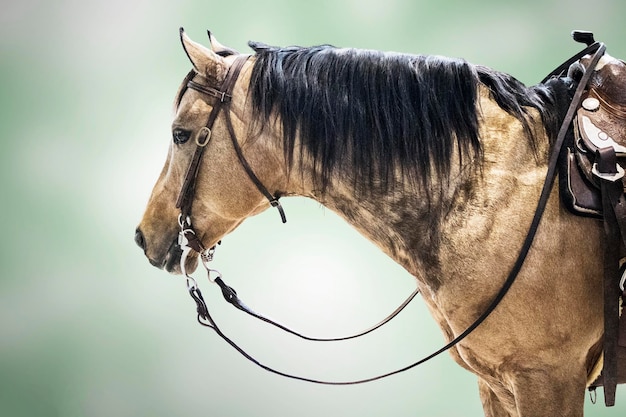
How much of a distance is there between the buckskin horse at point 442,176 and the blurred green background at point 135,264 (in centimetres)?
Result: 93

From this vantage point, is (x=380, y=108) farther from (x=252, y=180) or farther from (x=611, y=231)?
(x=611, y=231)

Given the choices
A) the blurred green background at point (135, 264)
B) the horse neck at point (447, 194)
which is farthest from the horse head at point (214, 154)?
the blurred green background at point (135, 264)

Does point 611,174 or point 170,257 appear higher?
point 611,174

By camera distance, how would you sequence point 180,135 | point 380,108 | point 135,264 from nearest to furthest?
1. point 380,108
2. point 180,135
3. point 135,264

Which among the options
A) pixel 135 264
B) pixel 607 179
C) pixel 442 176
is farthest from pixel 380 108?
pixel 135 264

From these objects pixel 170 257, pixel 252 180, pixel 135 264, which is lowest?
pixel 135 264

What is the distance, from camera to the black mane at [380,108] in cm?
111

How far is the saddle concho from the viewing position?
105 cm

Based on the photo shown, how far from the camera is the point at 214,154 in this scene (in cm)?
121

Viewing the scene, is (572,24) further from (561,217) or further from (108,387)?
(108,387)

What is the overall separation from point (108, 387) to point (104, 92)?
0.96 metres

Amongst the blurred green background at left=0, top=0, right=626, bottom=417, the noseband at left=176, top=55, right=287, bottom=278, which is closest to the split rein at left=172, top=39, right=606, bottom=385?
the noseband at left=176, top=55, right=287, bottom=278

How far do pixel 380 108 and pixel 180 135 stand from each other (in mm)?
380

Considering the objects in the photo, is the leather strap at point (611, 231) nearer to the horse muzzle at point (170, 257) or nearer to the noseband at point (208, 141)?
the noseband at point (208, 141)
